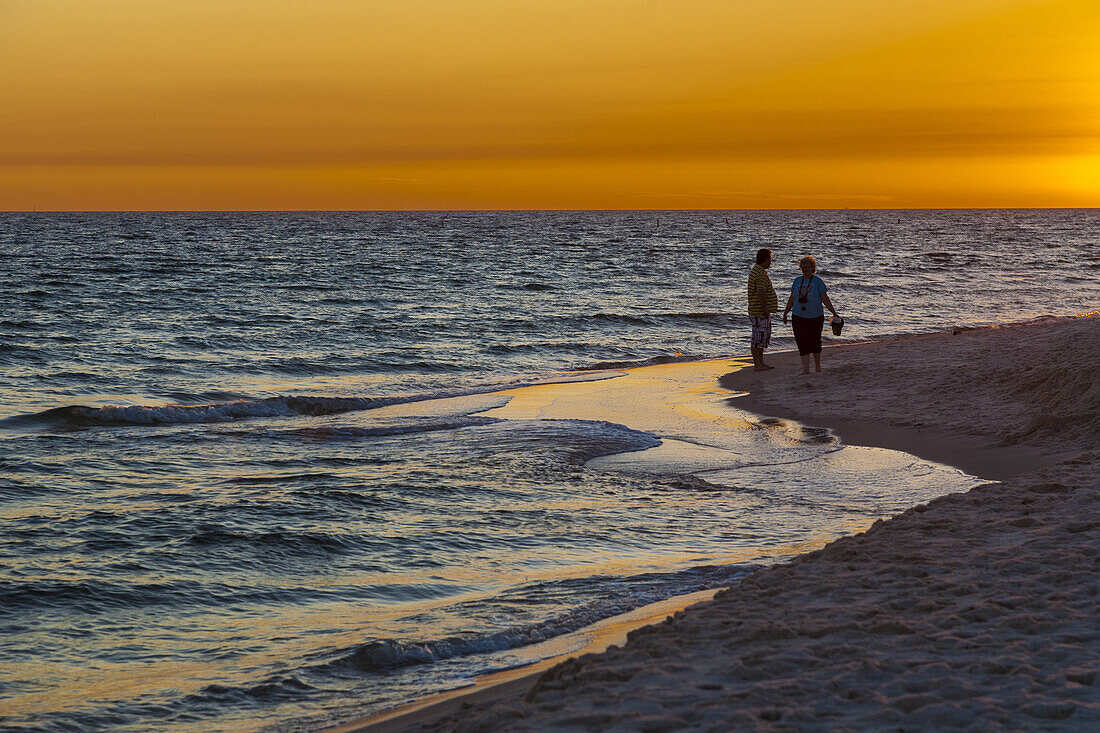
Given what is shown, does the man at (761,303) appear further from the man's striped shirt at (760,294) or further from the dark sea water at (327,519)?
the dark sea water at (327,519)

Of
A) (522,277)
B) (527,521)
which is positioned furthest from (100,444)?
(522,277)

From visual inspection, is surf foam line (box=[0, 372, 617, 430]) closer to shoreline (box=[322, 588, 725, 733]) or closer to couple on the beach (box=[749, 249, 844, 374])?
couple on the beach (box=[749, 249, 844, 374])

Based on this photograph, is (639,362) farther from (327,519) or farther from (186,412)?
(327,519)

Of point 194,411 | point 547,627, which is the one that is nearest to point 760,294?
point 194,411

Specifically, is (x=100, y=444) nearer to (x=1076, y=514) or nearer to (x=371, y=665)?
(x=371, y=665)

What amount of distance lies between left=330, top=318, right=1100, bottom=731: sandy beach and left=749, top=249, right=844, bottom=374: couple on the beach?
20.9 feet

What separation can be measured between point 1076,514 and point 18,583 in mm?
6743

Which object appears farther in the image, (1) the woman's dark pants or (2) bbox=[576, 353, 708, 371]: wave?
(2) bbox=[576, 353, 708, 371]: wave

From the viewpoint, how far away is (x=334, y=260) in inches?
2488

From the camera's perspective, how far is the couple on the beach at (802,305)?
1409 cm

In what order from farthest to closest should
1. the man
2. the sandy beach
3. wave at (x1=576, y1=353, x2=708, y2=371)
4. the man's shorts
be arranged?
wave at (x1=576, y1=353, x2=708, y2=371) → the man's shorts → the man → the sandy beach

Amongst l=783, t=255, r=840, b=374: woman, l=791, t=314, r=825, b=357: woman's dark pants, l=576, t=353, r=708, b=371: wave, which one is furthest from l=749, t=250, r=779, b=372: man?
l=576, t=353, r=708, b=371: wave

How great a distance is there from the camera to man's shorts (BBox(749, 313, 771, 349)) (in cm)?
1580

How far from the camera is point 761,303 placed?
15445 mm
